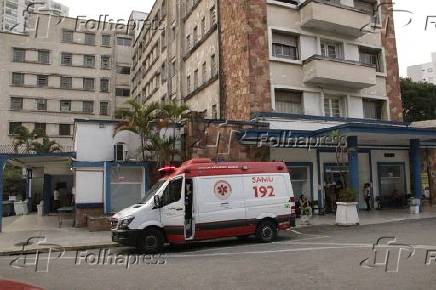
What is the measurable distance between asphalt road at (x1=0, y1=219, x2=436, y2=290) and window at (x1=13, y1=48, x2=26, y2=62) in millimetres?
44788

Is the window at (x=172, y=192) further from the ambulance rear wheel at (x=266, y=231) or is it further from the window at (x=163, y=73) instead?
the window at (x=163, y=73)

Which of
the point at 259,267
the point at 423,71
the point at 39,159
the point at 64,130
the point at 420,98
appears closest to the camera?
the point at 259,267

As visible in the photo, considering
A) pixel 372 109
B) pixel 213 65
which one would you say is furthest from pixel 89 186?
pixel 372 109

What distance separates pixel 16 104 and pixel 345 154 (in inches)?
1631

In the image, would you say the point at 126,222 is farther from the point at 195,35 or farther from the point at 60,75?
the point at 60,75

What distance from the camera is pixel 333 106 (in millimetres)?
25719

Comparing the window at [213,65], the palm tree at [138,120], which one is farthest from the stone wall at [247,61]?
the palm tree at [138,120]

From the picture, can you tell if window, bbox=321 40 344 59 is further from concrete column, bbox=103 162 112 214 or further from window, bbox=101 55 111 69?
window, bbox=101 55 111 69

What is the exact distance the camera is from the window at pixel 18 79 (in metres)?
52.4

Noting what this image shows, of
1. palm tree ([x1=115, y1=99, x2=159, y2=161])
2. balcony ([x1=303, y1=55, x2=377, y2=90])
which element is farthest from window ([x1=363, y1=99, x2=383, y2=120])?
palm tree ([x1=115, y1=99, x2=159, y2=161])

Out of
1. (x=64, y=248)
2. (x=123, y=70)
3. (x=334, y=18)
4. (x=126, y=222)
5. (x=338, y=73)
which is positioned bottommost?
(x=64, y=248)

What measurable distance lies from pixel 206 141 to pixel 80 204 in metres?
6.40

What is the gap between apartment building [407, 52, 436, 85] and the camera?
239 feet

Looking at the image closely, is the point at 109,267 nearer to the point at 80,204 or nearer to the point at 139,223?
the point at 139,223
